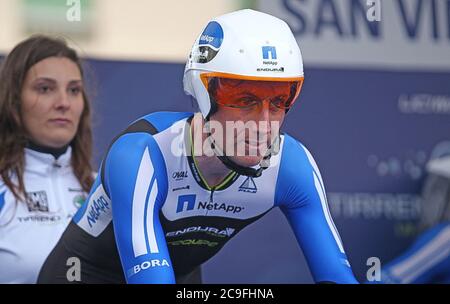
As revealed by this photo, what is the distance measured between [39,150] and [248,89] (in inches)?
53.7

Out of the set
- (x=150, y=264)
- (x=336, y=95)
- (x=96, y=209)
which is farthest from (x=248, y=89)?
(x=336, y=95)

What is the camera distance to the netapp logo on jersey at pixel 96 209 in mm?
2987

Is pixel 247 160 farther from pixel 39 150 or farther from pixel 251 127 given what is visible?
pixel 39 150

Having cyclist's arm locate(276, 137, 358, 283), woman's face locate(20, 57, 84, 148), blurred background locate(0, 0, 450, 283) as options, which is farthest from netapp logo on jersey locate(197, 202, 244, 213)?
blurred background locate(0, 0, 450, 283)

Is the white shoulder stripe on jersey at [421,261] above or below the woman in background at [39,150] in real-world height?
below

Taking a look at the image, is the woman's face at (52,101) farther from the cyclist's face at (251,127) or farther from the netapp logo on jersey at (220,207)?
the cyclist's face at (251,127)

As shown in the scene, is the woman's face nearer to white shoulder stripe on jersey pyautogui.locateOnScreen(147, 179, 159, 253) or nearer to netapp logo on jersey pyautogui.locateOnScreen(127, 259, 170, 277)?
white shoulder stripe on jersey pyautogui.locateOnScreen(147, 179, 159, 253)

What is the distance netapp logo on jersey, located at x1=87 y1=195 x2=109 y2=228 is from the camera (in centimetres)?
299

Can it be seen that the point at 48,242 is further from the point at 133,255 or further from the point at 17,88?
the point at 133,255

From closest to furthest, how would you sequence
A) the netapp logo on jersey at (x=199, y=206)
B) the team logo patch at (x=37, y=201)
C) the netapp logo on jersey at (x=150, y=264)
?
Answer: 1. the netapp logo on jersey at (x=150, y=264)
2. the netapp logo on jersey at (x=199, y=206)
3. the team logo patch at (x=37, y=201)

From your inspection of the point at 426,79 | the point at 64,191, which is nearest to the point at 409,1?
the point at 426,79

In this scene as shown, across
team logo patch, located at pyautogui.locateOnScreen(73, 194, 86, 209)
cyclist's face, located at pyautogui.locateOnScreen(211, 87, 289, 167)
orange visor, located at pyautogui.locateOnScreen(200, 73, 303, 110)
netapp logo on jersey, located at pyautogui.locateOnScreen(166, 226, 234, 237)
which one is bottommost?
team logo patch, located at pyautogui.locateOnScreen(73, 194, 86, 209)

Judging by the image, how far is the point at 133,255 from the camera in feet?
8.53

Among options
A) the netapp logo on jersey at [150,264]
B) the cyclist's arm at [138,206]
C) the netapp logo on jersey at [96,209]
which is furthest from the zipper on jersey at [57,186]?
the netapp logo on jersey at [150,264]
